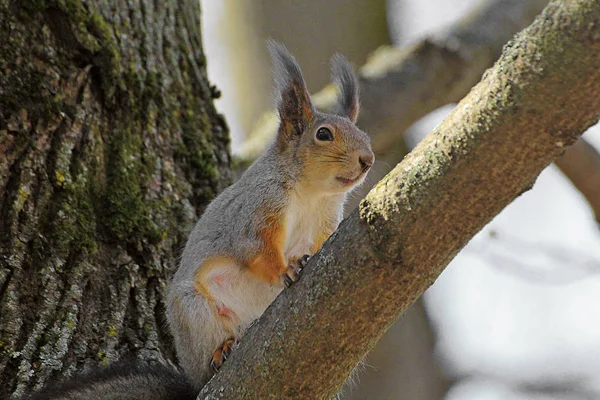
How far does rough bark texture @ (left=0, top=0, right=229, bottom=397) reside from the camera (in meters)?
2.32

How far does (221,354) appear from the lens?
234 centimetres

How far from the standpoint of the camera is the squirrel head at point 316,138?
2.61 meters

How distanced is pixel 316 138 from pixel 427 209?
4.18ft

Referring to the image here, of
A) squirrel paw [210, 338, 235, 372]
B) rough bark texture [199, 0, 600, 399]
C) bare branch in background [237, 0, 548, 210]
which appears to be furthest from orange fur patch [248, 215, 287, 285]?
bare branch in background [237, 0, 548, 210]

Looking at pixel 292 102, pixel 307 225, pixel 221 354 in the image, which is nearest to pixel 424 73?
pixel 292 102

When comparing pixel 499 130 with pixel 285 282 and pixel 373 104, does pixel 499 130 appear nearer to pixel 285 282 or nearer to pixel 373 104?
pixel 285 282

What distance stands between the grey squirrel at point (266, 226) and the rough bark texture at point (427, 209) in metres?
0.50

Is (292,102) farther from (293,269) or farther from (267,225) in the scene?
(293,269)

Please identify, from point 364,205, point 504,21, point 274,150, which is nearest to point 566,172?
point 504,21

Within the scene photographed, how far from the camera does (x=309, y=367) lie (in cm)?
171

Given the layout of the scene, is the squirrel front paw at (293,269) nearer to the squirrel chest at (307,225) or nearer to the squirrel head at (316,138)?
the squirrel chest at (307,225)

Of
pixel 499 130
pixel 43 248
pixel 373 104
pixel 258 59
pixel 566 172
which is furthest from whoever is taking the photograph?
pixel 258 59

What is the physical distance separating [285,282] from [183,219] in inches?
33.2

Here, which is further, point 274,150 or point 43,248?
point 274,150
